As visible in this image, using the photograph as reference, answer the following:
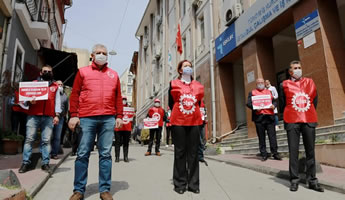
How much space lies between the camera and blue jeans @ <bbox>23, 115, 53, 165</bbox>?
4.81 metres

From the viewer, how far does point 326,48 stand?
720 cm

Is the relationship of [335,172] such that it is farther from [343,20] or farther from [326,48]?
[343,20]

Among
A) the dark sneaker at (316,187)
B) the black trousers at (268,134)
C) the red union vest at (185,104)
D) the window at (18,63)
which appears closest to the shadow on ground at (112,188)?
the red union vest at (185,104)

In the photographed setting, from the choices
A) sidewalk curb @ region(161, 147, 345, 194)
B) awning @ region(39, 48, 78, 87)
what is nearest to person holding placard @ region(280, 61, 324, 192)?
sidewalk curb @ region(161, 147, 345, 194)

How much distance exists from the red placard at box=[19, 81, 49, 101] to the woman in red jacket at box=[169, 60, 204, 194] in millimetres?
2513

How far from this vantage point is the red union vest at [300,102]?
4262 mm

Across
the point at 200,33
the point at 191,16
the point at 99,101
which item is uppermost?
the point at 191,16

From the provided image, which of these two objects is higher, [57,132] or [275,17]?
[275,17]

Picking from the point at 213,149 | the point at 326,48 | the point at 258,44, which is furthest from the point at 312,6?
the point at 213,149

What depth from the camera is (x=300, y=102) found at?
4336 mm

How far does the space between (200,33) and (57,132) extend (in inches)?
507

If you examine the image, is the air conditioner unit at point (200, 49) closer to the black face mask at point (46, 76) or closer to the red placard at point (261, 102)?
the red placard at point (261, 102)

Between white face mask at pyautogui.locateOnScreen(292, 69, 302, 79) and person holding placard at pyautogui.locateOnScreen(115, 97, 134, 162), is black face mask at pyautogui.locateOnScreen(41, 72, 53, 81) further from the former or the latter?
white face mask at pyautogui.locateOnScreen(292, 69, 302, 79)

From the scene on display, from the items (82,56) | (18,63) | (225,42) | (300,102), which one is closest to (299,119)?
(300,102)
